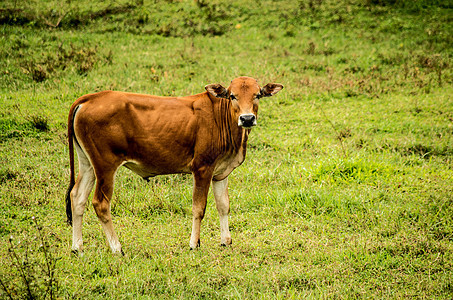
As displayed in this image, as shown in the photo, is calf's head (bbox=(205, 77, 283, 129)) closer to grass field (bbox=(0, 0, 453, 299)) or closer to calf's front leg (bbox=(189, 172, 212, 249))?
calf's front leg (bbox=(189, 172, 212, 249))

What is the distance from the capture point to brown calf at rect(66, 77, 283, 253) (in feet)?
16.6

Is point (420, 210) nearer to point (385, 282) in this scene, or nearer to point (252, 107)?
point (385, 282)

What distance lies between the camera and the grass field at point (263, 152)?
4766 millimetres

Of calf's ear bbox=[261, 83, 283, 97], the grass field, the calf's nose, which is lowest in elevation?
the grass field

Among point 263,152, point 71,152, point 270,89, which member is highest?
point 270,89

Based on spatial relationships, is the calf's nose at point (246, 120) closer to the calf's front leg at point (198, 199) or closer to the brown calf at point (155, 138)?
the brown calf at point (155, 138)

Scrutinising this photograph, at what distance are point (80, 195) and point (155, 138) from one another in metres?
1.08

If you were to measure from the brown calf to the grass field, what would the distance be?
1.86 feet

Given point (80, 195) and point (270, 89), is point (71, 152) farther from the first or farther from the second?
point (270, 89)

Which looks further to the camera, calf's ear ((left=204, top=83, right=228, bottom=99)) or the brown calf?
calf's ear ((left=204, top=83, right=228, bottom=99))

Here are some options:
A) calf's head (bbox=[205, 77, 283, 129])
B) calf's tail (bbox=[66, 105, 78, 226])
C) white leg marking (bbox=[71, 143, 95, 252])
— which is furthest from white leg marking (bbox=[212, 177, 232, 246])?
calf's tail (bbox=[66, 105, 78, 226])

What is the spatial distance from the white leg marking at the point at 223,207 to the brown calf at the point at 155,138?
0.7 inches

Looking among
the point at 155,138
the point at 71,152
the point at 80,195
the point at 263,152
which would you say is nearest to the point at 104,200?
the point at 80,195

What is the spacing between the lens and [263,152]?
8445mm
